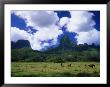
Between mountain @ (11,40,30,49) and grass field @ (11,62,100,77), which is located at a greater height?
mountain @ (11,40,30,49)

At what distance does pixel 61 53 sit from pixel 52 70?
0.33 feet

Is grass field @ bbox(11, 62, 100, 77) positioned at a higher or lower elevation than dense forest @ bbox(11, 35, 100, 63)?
lower

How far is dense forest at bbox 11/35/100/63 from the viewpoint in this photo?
2.32 m

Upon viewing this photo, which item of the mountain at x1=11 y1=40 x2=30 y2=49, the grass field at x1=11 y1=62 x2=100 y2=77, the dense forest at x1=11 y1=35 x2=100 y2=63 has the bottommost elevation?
the grass field at x1=11 y1=62 x2=100 y2=77

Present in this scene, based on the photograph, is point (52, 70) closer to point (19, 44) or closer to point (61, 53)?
point (61, 53)

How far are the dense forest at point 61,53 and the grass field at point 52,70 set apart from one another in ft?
0.07

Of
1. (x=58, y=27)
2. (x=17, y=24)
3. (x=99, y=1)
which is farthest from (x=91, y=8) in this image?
(x=17, y=24)

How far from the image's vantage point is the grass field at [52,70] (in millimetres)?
2309

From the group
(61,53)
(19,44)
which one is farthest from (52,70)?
(19,44)

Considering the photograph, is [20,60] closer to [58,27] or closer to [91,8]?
[58,27]

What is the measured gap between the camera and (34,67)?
2.32 m

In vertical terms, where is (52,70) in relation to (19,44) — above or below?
below

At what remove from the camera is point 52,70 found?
2.31 m

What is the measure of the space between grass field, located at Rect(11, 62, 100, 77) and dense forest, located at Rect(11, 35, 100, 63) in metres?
0.02
